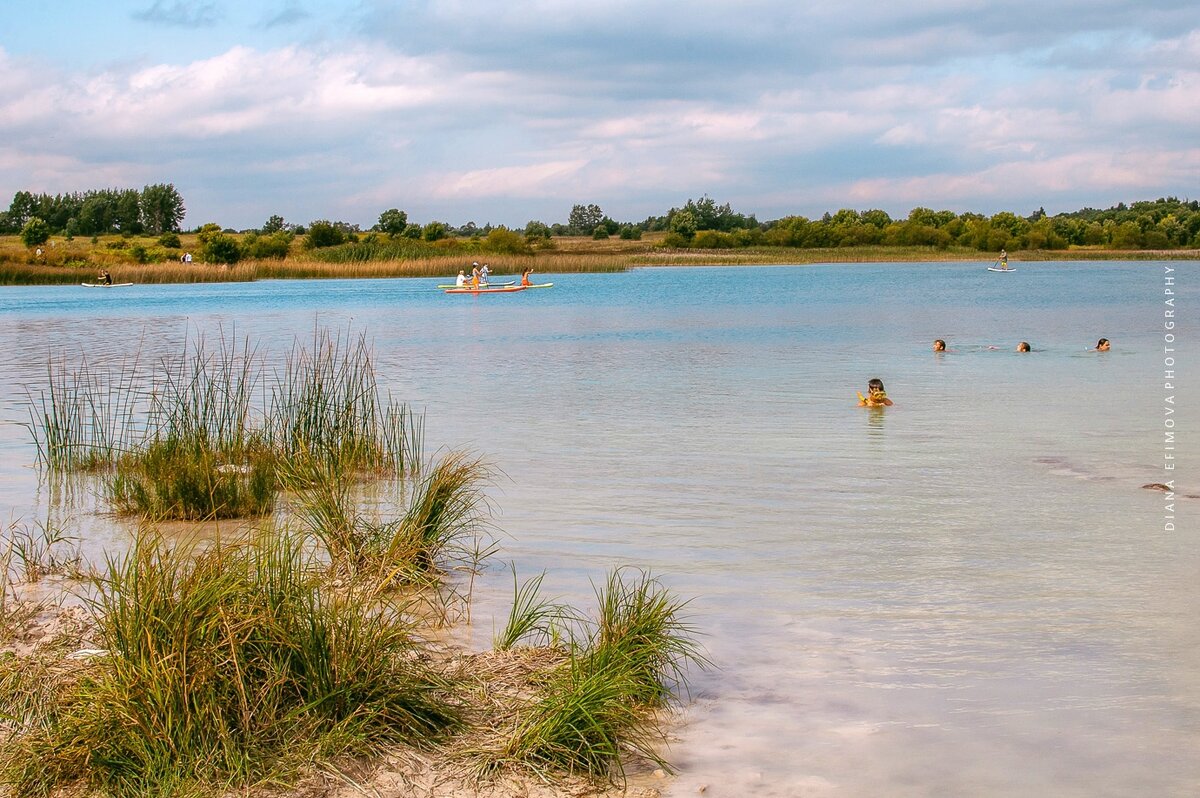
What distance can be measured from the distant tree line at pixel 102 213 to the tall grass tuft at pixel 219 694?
111m

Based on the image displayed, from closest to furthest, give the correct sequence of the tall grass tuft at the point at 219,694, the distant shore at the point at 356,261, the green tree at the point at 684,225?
1. the tall grass tuft at the point at 219,694
2. the distant shore at the point at 356,261
3. the green tree at the point at 684,225

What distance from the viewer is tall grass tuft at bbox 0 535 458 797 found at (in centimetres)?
360

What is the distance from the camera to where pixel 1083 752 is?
174 inches

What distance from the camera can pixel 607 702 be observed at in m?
4.05

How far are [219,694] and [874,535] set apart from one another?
518 centimetres

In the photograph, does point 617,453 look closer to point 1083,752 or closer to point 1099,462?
point 1099,462

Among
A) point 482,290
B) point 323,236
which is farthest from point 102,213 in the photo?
point 482,290

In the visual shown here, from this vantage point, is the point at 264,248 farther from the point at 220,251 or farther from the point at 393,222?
the point at 393,222

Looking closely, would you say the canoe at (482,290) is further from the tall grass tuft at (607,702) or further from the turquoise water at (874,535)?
the tall grass tuft at (607,702)

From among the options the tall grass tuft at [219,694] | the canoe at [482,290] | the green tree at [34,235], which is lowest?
the tall grass tuft at [219,694]

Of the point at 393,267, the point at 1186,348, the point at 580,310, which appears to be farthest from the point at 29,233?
the point at 1186,348

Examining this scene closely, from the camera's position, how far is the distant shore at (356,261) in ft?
206

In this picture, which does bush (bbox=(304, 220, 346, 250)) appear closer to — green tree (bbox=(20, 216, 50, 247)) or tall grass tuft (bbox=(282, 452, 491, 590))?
green tree (bbox=(20, 216, 50, 247))

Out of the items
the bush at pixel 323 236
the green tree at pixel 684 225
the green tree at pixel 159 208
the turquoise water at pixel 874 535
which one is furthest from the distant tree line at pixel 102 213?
the turquoise water at pixel 874 535
